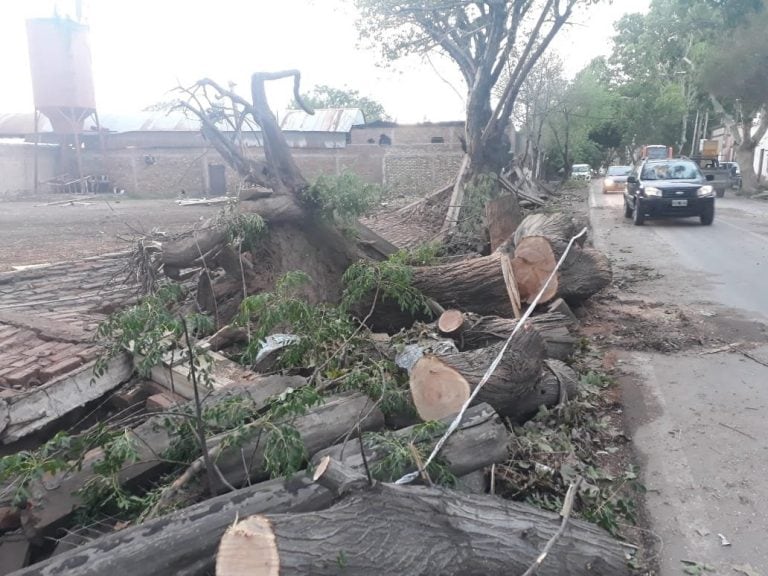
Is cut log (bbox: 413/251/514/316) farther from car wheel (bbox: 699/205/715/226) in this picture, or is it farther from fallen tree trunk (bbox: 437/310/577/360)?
car wheel (bbox: 699/205/715/226)

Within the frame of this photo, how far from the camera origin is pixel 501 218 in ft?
31.5

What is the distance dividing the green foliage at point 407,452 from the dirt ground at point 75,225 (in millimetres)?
4703

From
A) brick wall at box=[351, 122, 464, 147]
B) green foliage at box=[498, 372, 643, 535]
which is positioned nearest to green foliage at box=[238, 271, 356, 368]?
green foliage at box=[498, 372, 643, 535]

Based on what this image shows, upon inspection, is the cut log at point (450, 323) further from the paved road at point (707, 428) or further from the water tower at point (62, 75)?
the water tower at point (62, 75)

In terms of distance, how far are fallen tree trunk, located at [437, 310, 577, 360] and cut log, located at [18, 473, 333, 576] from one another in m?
2.75

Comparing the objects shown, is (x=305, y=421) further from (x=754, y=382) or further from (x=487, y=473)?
(x=754, y=382)

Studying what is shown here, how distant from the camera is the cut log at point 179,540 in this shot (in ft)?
8.34

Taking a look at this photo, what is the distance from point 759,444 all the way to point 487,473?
6.71 feet

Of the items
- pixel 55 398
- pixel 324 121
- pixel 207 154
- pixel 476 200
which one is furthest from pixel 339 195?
pixel 324 121

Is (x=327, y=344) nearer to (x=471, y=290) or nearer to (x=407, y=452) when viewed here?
(x=407, y=452)

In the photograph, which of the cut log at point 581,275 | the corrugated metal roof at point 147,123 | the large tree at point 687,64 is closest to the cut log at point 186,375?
the cut log at point 581,275

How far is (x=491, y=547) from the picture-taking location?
2.78 m

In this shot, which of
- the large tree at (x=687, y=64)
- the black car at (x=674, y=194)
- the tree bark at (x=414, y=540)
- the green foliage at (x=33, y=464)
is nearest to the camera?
the tree bark at (x=414, y=540)

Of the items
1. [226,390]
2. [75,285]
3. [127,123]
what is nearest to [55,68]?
[127,123]
